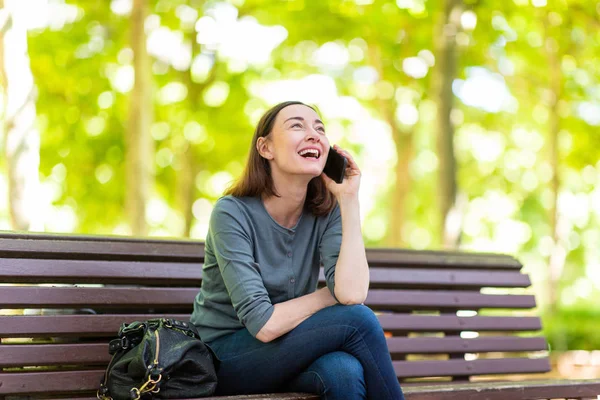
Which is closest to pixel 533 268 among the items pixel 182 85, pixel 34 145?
pixel 182 85

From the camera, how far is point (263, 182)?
3.97m

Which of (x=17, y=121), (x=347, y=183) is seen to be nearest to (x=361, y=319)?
(x=347, y=183)

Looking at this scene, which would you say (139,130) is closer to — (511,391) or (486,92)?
(511,391)

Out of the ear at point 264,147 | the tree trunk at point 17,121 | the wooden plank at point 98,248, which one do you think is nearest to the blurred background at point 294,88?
the tree trunk at point 17,121

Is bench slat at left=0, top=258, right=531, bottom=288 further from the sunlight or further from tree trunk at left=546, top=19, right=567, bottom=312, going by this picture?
tree trunk at left=546, top=19, right=567, bottom=312

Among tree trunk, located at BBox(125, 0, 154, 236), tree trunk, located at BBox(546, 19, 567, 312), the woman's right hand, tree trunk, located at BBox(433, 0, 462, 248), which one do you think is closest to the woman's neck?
the woman's right hand

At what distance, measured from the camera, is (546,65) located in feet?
50.8

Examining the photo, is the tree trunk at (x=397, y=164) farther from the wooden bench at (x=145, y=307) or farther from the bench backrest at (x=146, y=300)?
the wooden bench at (x=145, y=307)

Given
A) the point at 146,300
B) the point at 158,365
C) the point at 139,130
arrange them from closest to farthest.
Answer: the point at 158,365 → the point at 146,300 → the point at 139,130

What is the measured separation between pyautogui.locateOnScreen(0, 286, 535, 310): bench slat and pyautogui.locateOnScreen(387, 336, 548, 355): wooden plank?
199mm

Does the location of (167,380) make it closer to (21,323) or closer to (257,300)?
(257,300)

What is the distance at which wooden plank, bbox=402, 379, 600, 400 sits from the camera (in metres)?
3.76

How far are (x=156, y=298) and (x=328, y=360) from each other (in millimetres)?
1162

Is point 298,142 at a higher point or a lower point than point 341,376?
higher
